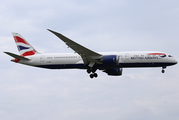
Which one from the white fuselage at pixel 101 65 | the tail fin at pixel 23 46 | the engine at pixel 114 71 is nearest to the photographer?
the white fuselage at pixel 101 65

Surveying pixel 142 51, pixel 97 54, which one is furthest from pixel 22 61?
pixel 142 51

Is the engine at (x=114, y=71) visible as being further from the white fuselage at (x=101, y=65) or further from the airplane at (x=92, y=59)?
the white fuselage at (x=101, y=65)

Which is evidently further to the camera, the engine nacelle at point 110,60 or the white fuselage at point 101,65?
the white fuselage at point 101,65

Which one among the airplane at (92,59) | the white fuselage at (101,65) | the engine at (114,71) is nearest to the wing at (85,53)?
the airplane at (92,59)

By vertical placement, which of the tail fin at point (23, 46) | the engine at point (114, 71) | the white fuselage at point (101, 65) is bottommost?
the engine at point (114, 71)

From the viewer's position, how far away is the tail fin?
4775 cm

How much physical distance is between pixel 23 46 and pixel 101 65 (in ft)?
47.6

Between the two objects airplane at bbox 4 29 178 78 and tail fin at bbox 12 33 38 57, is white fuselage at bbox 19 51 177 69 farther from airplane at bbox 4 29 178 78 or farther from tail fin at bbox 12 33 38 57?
tail fin at bbox 12 33 38 57

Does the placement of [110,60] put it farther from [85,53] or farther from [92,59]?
[85,53]

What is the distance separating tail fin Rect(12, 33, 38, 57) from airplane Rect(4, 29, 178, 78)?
179cm

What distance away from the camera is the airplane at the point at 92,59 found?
4094 cm

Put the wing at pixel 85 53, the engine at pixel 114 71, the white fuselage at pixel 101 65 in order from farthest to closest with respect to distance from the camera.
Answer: the engine at pixel 114 71 → the white fuselage at pixel 101 65 → the wing at pixel 85 53

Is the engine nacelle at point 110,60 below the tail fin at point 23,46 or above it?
below

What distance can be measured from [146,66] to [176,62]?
476 cm
